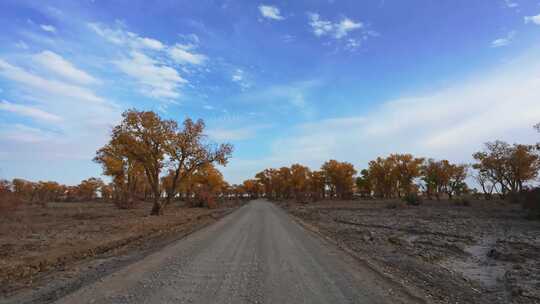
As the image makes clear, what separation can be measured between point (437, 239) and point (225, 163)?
71.0 ft

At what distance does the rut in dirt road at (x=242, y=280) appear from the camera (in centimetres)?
593

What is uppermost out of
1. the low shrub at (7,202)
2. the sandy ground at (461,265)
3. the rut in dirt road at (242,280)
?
the low shrub at (7,202)

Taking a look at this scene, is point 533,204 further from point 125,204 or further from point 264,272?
point 125,204

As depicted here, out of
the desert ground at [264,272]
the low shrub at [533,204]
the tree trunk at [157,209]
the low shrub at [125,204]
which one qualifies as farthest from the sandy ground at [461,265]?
the low shrub at [125,204]

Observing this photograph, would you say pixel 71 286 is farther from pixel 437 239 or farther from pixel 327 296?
pixel 437 239

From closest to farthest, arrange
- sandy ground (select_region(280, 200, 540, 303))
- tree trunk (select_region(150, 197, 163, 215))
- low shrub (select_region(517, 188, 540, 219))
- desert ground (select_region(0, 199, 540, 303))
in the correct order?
desert ground (select_region(0, 199, 540, 303)), sandy ground (select_region(280, 200, 540, 303)), low shrub (select_region(517, 188, 540, 219)), tree trunk (select_region(150, 197, 163, 215))

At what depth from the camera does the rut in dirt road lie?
5926mm

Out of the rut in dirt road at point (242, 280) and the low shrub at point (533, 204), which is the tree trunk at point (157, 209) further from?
the low shrub at point (533, 204)

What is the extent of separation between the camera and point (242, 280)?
714 centimetres

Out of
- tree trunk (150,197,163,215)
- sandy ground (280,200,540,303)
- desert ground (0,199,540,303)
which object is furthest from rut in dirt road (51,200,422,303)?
tree trunk (150,197,163,215)

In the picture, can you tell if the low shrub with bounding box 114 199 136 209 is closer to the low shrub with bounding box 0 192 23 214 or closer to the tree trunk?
the tree trunk

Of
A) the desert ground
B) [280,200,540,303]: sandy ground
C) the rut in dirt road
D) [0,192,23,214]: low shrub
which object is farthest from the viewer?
[0,192,23,214]: low shrub

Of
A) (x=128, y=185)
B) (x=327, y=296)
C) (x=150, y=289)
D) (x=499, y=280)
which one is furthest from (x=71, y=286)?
(x=128, y=185)

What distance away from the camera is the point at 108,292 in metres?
6.22
